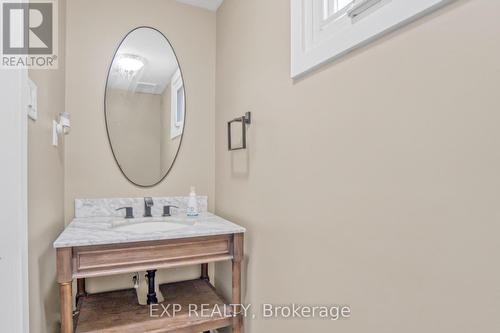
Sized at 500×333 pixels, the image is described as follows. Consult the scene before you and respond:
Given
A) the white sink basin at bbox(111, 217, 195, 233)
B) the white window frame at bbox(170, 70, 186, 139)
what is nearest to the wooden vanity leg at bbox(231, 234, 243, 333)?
the white sink basin at bbox(111, 217, 195, 233)

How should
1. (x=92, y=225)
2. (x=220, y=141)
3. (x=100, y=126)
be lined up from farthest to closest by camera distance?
(x=220, y=141) → (x=100, y=126) → (x=92, y=225)

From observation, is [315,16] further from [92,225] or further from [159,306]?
[159,306]

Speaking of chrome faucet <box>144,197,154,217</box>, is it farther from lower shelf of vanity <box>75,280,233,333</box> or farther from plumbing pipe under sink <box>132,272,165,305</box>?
lower shelf of vanity <box>75,280,233,333</box>

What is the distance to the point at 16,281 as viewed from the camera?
0.86 meters

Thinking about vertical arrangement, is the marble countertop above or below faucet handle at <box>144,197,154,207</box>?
below

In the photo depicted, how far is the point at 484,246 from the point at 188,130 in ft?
6.03

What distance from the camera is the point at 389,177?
807 mm

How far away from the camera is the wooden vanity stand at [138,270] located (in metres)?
1.20

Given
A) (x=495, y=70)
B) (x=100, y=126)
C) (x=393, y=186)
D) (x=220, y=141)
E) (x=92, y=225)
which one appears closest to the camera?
(x=495, y=70)

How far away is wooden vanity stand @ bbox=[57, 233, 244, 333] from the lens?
1.20 m

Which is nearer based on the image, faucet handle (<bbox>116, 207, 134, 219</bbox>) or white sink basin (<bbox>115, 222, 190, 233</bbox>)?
white sink basin (<bbox>115, 222, 190, 233</bbox>)

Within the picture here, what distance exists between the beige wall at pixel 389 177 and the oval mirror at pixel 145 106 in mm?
848

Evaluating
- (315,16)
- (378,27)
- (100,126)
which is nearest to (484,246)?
(378,27)

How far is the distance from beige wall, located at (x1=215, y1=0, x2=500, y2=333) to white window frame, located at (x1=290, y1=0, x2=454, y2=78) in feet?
0.10
